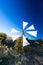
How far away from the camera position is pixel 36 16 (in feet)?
10.1

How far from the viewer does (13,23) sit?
305 cm

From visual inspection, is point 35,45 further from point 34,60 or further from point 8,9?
point 8,9

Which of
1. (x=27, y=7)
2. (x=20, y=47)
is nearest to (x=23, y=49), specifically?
(x=20, y=47)

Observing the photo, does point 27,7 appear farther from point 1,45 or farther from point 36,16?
point 1,45

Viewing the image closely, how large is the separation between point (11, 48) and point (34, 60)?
0.84 ft

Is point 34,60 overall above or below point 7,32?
below

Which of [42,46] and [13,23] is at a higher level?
[13,23]

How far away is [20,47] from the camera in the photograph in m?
3.04

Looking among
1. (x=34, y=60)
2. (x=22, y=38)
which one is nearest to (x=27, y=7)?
(x=22, y=38)

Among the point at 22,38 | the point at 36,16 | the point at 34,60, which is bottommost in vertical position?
the point at 34,60

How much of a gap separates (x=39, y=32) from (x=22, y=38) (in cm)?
18

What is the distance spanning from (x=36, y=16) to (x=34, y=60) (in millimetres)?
439

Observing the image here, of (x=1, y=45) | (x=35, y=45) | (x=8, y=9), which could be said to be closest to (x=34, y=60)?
Result: (x=35, y=45)

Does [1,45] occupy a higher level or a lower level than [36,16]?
lower
